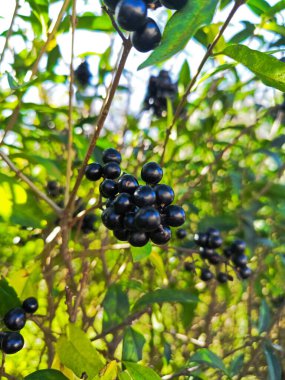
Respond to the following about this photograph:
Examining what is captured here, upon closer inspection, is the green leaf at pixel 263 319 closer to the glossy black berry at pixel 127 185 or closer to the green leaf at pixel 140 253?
the green leaf at pixel 140 253

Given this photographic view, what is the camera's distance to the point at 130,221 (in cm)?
89

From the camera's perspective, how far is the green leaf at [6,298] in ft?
3.81

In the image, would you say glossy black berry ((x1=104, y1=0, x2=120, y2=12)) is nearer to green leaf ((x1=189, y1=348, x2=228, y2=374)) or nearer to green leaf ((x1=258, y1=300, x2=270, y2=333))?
green leaf ((x1=189, y1=348, x2=228, y2=374))

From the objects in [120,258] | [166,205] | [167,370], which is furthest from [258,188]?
[166,205]

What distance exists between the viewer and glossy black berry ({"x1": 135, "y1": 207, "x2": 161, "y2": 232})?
837mm

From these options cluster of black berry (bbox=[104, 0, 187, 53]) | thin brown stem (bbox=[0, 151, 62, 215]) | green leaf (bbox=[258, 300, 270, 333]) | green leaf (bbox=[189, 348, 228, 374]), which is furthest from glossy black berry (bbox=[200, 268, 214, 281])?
cluster of black berry (bbox=[104, 0, 187, 53])

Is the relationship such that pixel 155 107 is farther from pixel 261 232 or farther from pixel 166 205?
pixel 166 205

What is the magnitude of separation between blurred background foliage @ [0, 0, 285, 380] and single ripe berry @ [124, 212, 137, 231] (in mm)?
142

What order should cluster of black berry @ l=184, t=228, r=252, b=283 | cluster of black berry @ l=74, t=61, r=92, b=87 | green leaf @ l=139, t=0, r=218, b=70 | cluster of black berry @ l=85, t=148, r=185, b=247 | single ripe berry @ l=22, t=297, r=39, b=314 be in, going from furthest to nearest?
cluster of black berry @ l=74, t=61, r=92, b=87, cluster of black berry @ l=184, t=228, r=252, b=283, single ripe berry @ l=22, t=297, r=39, b=314, cluster of black berry @ l=85, t=148, r=185, b=247, green leaf @ l=139, t=0, r=218, b=70

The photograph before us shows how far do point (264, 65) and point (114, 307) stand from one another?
0.98 metres

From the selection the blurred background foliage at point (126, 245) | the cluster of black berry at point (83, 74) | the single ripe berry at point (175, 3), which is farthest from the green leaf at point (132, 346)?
the cluster of black berry at point (83, 74)

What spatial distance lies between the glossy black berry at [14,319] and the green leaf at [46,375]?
129 millimetres

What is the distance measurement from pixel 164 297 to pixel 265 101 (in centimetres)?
165

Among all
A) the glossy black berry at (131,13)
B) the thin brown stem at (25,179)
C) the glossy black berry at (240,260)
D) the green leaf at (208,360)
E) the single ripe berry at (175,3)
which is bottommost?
the green leaf at (208,360)
